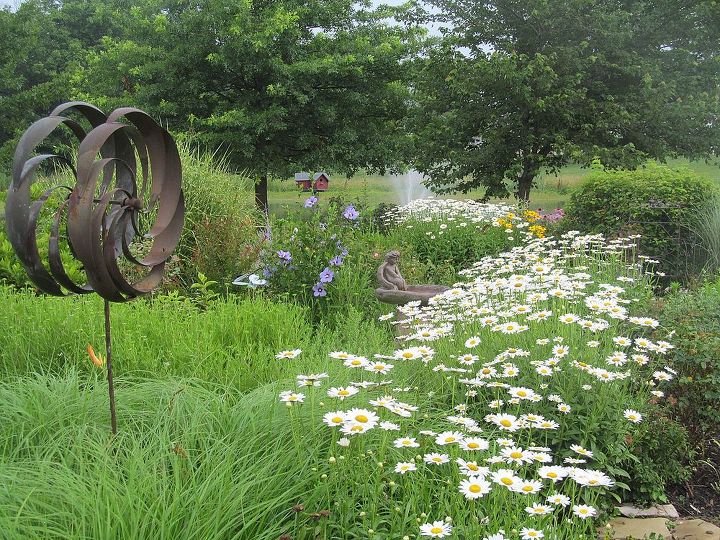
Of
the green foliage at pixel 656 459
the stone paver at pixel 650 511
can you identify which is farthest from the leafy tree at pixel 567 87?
the stone paver at pixel 650 511

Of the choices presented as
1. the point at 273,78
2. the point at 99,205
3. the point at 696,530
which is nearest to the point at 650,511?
the point at 696,530

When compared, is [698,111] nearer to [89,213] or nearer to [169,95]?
[169,95]

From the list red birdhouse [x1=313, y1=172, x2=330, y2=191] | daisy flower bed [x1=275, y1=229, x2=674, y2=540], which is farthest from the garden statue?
red birdhouse [x1=313, y1=172, x2=330, y2=191]

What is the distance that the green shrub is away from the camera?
26.4ft

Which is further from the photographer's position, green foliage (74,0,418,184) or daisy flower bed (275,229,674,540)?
green foliage (74,0,418,184)

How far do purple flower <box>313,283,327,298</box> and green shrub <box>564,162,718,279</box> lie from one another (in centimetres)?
371

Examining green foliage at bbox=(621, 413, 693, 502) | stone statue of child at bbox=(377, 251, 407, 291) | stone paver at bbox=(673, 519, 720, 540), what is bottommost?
stone paver at bbox=(673, 519, 720, 540)

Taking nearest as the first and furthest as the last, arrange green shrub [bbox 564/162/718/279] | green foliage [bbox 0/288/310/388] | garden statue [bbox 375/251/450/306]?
green foliage [bbox 0/288/310/388], garden statue [bbox 375/251/450/306], green shrub [bbox 564/162/718/279]

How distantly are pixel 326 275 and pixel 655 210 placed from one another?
179 inches

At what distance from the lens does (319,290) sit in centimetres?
616

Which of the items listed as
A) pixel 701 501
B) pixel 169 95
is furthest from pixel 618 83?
pixel 701 501

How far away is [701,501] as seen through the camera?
11.1 feet

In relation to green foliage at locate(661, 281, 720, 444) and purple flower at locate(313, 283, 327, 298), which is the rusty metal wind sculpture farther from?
purple flower at locate(313, 283, 327, 298)

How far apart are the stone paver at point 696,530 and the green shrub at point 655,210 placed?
510cm
